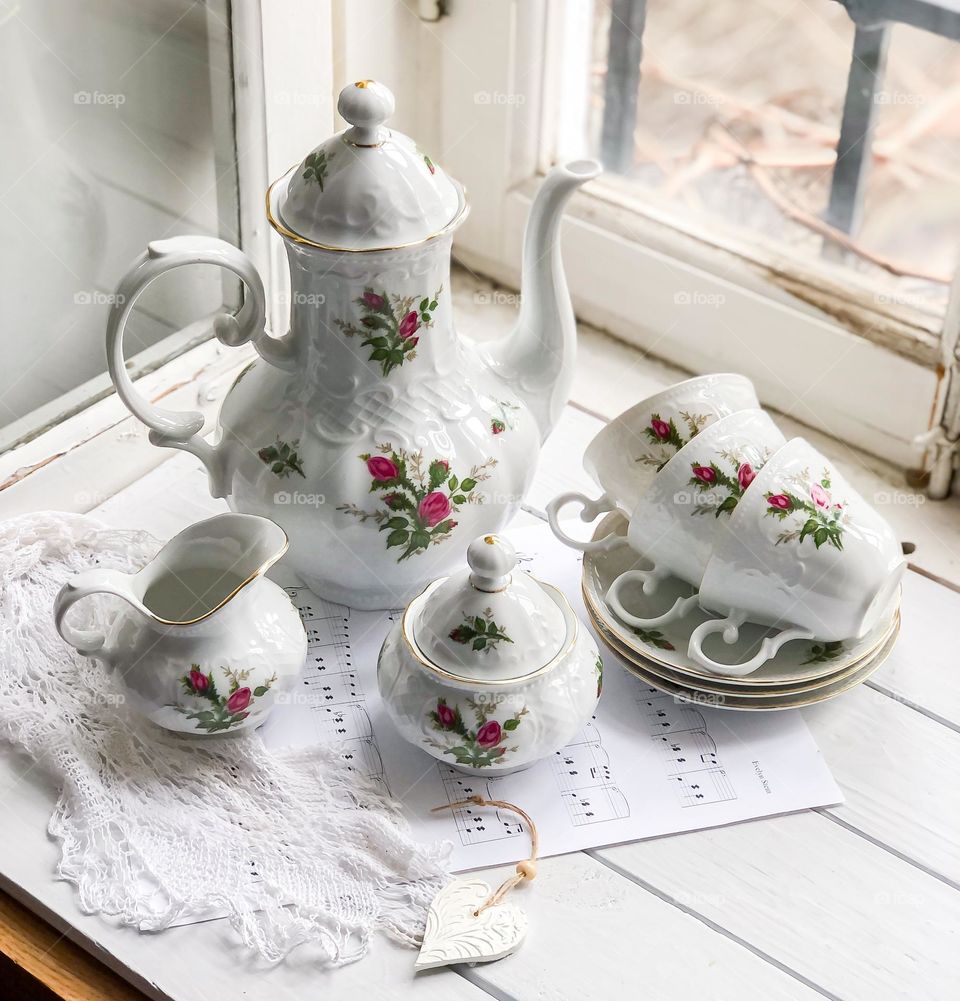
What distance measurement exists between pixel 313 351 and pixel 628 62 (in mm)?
510

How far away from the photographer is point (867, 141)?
1.06m

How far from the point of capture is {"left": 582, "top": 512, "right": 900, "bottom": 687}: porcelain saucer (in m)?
0.83

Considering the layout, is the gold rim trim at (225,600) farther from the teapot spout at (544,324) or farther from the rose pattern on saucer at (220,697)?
the teapot spout at (544,324)

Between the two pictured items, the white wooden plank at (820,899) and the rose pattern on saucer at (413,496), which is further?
the rose pattern on saucer at (413,496)

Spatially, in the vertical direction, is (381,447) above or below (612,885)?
above

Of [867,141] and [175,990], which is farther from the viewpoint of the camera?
[867,141]

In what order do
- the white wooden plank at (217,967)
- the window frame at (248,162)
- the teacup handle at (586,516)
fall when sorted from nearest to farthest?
the white wooden plank at (217,967) → the teacup handle at (586,516) → the window frame at (248,162)

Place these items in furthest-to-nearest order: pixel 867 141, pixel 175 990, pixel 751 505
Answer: pixel 867 141 < pixel 751 505 < pixel 175 990

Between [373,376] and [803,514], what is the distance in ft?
0.91

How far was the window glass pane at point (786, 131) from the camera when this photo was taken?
1023mm

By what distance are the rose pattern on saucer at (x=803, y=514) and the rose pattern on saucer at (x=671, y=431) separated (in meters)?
0.08

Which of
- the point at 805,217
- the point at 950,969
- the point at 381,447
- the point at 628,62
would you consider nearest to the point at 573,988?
the point at 950,969

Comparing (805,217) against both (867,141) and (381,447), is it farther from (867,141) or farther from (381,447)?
(381,447)

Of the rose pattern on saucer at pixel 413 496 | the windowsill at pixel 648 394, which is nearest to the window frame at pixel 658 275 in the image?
the windowsill at pixel 648 394
